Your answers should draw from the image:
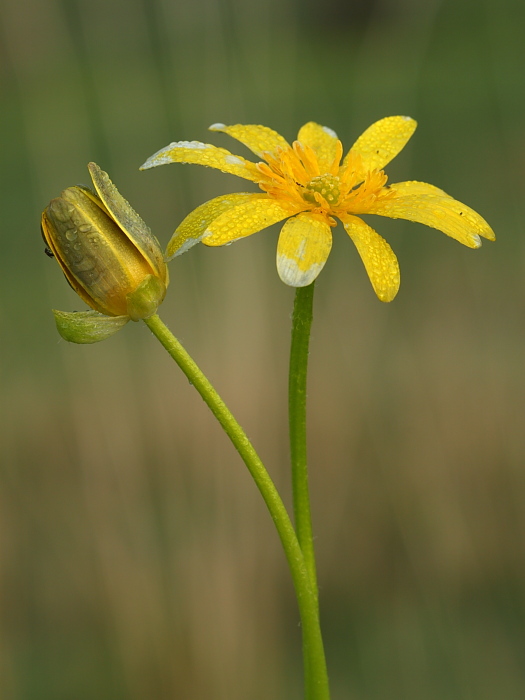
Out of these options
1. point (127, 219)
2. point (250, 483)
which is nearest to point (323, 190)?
point (127, 219)

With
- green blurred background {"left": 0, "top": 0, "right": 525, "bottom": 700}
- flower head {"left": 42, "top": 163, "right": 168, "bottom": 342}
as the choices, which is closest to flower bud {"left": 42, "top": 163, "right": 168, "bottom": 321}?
flower head {"left": 42, "top": 163, "right": 168, "bottom": 342}

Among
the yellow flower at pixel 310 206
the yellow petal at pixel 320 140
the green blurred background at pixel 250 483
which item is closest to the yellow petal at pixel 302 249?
the yellow flower at pixel 310 206

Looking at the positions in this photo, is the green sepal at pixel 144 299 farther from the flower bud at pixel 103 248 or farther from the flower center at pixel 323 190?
the flower center at pixel 323 190

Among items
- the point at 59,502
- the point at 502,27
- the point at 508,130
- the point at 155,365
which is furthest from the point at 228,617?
the point at 502,27

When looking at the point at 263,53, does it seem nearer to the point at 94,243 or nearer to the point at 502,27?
the point at 502,27

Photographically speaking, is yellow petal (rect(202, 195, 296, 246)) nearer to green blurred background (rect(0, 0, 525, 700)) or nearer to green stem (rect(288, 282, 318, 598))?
green stem (rect(288, 282, 318, 598))

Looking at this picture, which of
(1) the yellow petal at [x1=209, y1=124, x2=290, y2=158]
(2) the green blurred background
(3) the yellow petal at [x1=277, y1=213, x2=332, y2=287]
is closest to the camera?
(3) the yellow petal at [x1=277, y1=213, x2=332, y2=287]
